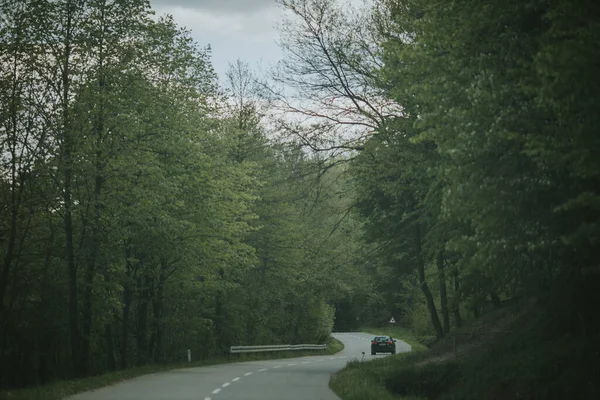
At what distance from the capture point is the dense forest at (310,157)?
10156mm

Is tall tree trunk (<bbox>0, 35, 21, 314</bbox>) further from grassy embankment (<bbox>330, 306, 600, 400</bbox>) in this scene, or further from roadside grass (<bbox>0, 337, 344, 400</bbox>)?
grassy embankment (<bbox>330, 306, 600, 400</bbox>)

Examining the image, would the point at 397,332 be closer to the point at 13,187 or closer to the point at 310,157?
the point at 310,157

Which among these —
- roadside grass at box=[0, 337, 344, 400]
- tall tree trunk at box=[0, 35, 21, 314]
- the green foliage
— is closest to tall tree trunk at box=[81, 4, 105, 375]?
the green foliage

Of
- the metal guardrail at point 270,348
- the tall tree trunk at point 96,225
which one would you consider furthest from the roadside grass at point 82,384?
the tall tree trunk at point 96,225

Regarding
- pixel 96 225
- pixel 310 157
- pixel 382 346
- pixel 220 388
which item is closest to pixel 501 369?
pixel 220 388

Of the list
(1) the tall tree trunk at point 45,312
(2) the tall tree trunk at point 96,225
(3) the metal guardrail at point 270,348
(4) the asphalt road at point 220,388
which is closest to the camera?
(4) the asphalt road at point 220,388

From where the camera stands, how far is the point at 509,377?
14.6 metres

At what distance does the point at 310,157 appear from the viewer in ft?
78.4

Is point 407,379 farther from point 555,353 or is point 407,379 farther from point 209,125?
point 209,125

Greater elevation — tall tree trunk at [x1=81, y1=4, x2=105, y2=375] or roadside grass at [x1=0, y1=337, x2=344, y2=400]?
tall tree trunk at [x1=81, y1=4, x2=105, y2=375]

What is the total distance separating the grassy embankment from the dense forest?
2.96 ft

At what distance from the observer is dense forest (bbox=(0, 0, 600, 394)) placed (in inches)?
400

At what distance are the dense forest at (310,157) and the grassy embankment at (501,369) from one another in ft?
2.96

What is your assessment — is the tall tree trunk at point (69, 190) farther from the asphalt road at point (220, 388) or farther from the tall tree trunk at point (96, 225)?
the asphalt road at point (220, 388)
